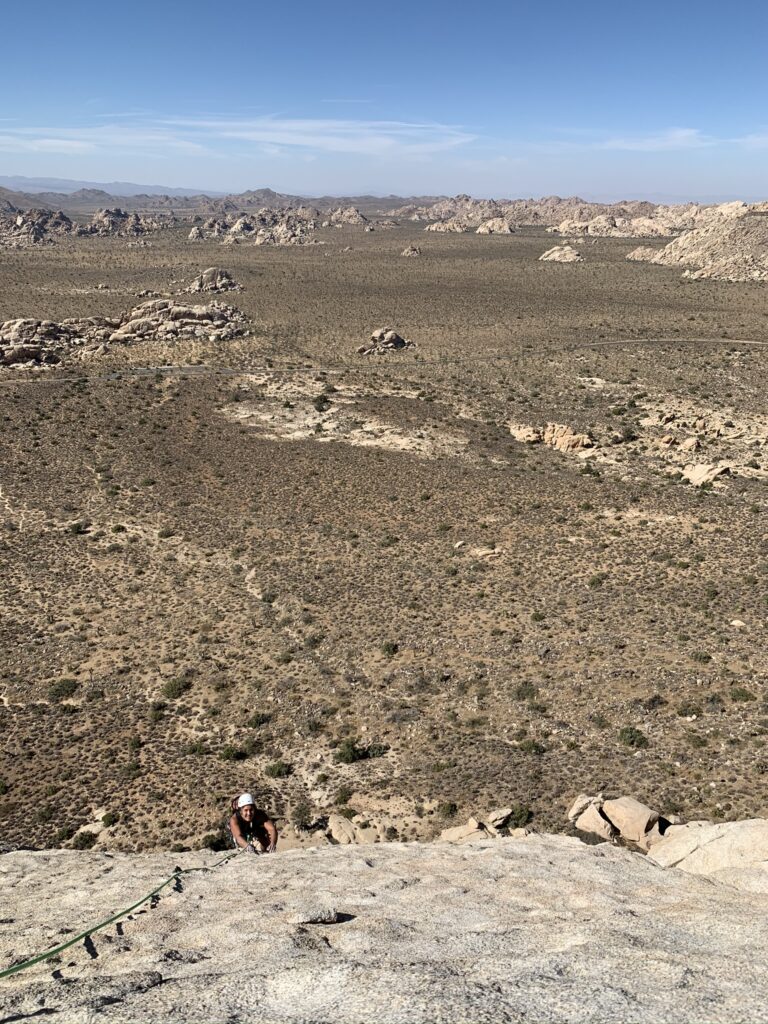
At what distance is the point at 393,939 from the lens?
29.6 feet

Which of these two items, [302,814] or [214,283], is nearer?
[302,814]

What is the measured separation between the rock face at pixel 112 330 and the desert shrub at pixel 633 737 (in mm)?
67517

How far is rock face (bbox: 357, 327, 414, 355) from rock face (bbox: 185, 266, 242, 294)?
42.0 meters

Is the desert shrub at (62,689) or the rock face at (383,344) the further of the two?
the rock face at (383,344)

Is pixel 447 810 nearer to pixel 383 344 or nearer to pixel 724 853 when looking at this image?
pixel 724 853

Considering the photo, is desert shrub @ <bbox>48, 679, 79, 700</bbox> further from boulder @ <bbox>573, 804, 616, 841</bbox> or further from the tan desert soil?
boulder @ <bbox>573, 804, 616, 841</bbox>

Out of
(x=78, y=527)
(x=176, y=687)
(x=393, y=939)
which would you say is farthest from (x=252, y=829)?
(x=78, y=527)

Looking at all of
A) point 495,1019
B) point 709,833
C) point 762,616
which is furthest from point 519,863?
point 762,616

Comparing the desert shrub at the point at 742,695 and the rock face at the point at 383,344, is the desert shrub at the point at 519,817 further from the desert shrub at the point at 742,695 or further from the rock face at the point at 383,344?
the rock face at the point at 383,344

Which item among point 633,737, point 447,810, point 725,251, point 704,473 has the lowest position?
point 447,810

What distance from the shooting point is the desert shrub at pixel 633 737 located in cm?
2147

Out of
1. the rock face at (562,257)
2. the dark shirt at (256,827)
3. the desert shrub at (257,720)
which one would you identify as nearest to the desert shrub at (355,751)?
the desert shrub at (257,720)

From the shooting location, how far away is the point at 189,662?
26906mm

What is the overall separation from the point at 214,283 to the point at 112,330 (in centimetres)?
3362
